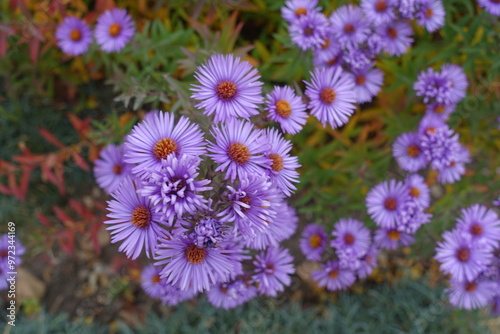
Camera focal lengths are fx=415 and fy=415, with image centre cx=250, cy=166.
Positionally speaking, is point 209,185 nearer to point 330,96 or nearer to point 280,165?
point 280,165

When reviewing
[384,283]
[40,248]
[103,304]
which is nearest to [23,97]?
[40,248]

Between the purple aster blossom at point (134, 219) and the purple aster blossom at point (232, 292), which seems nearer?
the purple aster blossom at point (134, 219)

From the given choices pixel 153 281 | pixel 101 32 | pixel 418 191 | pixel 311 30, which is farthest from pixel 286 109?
pixel 101 32

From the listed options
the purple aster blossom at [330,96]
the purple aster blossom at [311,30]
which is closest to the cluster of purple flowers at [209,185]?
the purple aster blossom at [330,96]

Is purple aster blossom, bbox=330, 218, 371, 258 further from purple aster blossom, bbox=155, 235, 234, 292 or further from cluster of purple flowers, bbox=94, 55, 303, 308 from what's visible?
purple aster blossom, bbox=155, 235, 234, 292

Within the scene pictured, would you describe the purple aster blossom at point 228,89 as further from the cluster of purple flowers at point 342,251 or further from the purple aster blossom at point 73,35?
the purple aster blossom at point 73,35

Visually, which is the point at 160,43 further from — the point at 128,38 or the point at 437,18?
the point at 437,18

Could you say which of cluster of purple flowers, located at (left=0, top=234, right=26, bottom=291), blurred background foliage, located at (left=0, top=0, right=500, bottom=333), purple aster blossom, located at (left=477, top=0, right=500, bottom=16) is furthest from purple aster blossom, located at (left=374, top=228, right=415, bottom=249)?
cluster of purple flowers, located at (left=0, top=234, right=26, bottom=291)
